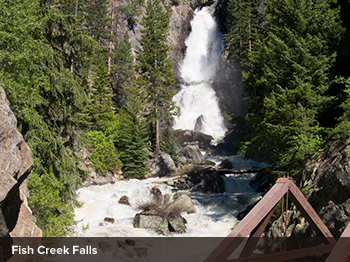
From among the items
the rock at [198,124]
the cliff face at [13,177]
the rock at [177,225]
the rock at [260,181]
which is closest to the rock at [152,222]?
the rock at [177,225]

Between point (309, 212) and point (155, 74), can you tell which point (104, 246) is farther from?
point (155, 74)

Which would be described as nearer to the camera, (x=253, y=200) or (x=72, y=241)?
(x=72, y=241)

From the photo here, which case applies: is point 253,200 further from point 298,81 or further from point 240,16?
point 240,16

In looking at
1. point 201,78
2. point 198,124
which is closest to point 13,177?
point 198,124

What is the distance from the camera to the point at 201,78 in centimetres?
5341

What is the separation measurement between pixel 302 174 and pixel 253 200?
4835mm

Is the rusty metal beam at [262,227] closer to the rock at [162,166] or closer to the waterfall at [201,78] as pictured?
the rock at [162,166]

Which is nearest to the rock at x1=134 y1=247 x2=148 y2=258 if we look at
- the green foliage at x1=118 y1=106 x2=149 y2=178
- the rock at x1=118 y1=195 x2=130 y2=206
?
the rock at x1=118 y1=195 x2=130 y2=206

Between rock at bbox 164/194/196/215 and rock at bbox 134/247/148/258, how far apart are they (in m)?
3.67

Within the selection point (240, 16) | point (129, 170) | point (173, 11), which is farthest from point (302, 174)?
point (173, 11)

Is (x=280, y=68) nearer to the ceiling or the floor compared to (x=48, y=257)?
nearer to the ceiling

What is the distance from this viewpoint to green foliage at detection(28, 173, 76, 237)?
27.8 feet

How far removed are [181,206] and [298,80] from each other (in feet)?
29.3

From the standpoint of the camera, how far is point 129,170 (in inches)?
891
